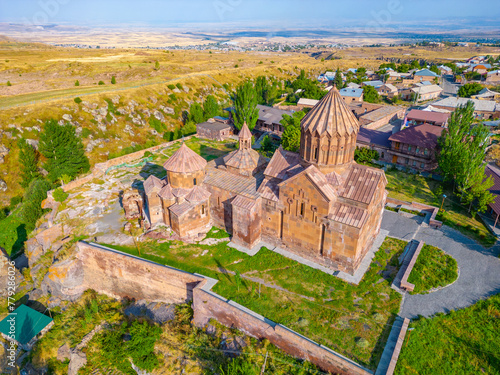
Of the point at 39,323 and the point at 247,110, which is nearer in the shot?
the point at 39,323


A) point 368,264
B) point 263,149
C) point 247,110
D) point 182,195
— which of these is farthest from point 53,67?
point 368,264

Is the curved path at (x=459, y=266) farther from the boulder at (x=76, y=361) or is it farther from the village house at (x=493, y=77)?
the village house at (x=493, y=77)

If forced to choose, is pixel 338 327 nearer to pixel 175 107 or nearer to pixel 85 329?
pixel 85 329

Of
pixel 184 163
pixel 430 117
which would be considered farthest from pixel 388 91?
pixel 184 163

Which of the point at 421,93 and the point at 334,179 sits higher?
the point at 334,179

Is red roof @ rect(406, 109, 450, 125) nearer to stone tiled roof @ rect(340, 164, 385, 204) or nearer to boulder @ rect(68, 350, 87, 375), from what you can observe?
stone tiled roof @ rect(340, 164, 385, 204)

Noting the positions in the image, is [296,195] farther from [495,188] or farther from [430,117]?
[430,117]

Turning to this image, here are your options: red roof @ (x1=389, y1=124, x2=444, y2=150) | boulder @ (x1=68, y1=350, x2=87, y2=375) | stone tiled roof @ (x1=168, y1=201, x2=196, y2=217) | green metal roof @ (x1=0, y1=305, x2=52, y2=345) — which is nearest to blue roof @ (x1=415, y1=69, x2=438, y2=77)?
red roof @ (x1=389, y1=124, x2=444, y2=150)
